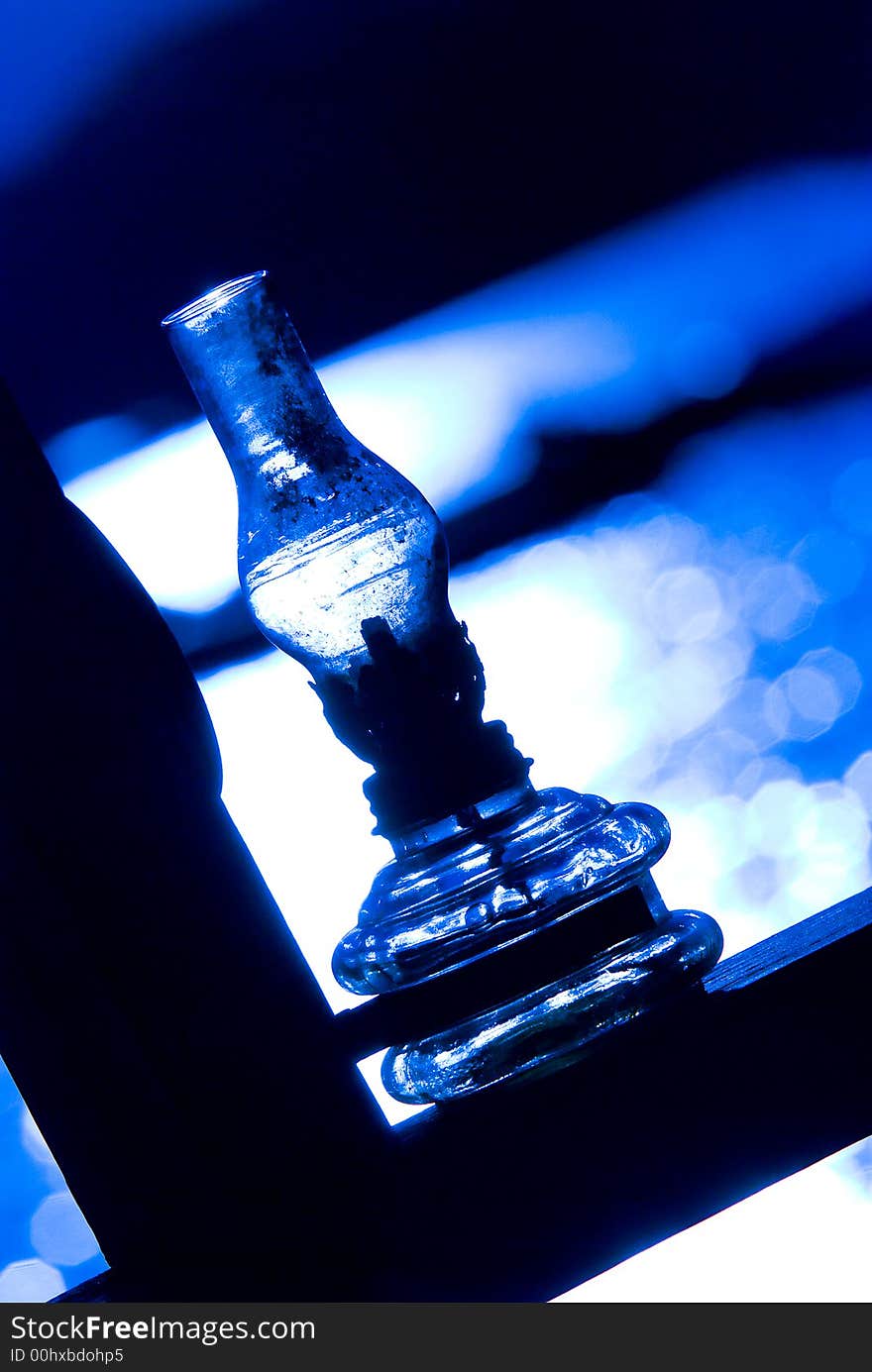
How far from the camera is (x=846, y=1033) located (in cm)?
46

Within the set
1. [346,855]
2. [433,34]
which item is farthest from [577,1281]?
[433,34]

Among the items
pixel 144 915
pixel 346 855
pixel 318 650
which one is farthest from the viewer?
pixel 346 855

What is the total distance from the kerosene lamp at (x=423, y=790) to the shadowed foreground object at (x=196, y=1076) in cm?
4

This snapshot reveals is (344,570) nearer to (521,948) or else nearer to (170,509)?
(521,948)

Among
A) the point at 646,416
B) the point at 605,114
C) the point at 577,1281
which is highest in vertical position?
the point at 605,114

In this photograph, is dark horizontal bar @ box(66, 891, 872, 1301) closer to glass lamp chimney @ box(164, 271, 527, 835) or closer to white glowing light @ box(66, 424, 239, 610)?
glass lamp chimney @ box(164, 271, 527, 835)

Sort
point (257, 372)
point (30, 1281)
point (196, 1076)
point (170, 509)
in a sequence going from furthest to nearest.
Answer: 1. point (170, 509)
2. point (30, 1281)
3. point (257, 372)
4. point (196, 1076)

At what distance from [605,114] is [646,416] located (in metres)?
0.26

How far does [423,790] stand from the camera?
501 millimetres

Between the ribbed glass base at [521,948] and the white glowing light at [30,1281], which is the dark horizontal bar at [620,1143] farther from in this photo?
the white glowing light at [30,1281]

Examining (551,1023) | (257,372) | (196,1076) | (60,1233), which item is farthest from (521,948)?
(60,1233)

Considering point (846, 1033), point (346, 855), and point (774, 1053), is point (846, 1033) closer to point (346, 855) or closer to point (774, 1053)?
point (774, 1053)

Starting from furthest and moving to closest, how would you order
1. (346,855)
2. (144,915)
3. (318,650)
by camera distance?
(346,855) < (318,650) < (144,915)

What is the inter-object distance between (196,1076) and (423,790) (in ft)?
0.52
